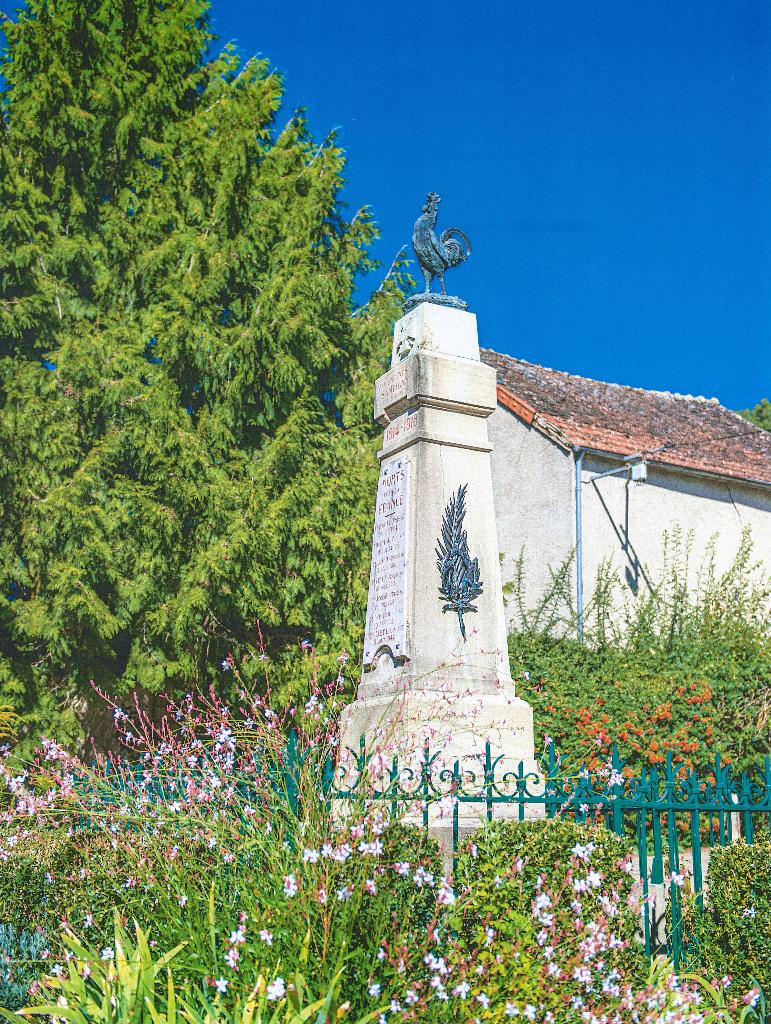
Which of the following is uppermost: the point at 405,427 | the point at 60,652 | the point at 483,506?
the point at 405,427

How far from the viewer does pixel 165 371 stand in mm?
10820

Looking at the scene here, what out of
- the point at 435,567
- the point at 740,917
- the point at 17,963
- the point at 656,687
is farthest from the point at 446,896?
the point at 656,687

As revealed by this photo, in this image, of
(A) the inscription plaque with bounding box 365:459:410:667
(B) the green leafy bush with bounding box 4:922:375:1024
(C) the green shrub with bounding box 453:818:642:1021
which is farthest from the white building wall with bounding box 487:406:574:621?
(B) the green leafy bush with bounding box 4:922:375:1024

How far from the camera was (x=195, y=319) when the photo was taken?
11.0 meters

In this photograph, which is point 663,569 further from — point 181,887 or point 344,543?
point 181,887

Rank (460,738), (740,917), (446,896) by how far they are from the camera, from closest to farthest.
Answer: (446,896) → (740,917) → (460,738)

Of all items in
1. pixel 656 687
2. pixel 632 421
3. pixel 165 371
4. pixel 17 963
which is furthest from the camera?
pixel 632 421

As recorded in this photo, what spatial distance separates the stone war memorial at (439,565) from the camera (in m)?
6.05

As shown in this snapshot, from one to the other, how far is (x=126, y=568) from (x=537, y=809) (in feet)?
18.6

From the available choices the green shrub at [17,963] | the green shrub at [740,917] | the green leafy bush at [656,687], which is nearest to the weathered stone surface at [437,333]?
the green shrub at [740,917]

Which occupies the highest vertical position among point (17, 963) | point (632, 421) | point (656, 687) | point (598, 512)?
point (632, 421)

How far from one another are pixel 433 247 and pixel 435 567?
7.63ft

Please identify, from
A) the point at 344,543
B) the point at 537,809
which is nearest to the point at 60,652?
the point at 344,543

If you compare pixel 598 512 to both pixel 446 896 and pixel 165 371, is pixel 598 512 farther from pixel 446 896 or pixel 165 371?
pixel 446 896
